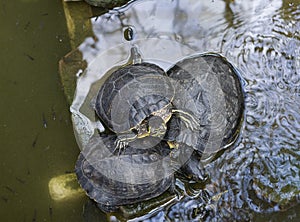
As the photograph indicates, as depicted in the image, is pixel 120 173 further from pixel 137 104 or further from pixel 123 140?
pixel 137 104

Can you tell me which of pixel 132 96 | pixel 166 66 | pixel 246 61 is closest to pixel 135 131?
pixel 132 96

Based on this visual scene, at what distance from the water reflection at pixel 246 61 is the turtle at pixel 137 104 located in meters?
0.19

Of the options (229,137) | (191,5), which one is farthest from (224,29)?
(229,137)

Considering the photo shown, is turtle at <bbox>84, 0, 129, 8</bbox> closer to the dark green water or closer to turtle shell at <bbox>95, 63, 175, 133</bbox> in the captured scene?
the dark green water

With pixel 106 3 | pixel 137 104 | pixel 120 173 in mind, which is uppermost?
pixel 106 3

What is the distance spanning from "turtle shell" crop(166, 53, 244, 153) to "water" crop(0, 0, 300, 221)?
0.10 meters

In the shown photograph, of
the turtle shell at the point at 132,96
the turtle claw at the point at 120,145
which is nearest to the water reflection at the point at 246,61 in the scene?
the turtle shell at the point at 132,96

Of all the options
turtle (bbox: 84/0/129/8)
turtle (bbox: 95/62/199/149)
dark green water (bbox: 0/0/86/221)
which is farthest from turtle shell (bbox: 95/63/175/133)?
turtle (bbox: 84/0/129/8)

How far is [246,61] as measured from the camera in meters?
2.80

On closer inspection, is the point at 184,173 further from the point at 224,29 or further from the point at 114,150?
the point at 224,29

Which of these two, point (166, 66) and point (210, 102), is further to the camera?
point (166, 66)

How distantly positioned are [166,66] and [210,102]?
1.26 feet

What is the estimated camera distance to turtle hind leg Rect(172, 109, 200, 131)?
2.62 m

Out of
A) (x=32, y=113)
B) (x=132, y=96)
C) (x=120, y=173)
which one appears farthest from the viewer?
(x=32, y=113)
